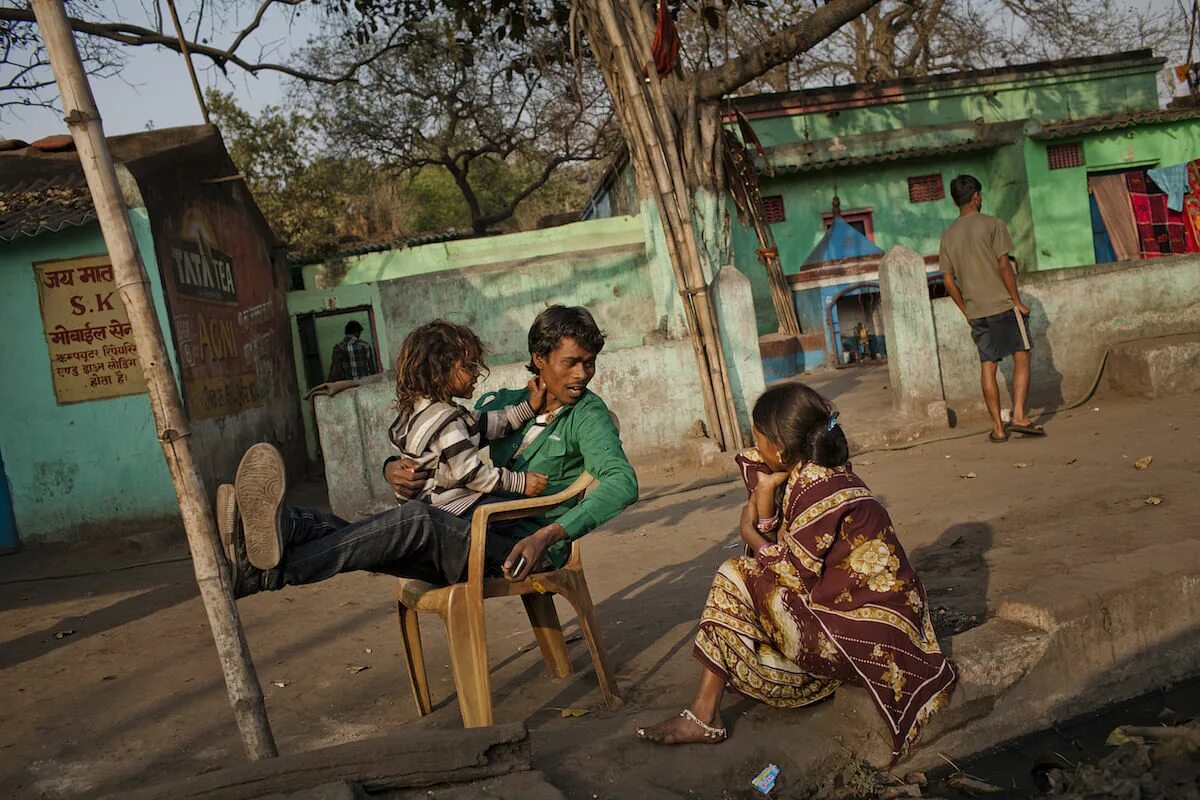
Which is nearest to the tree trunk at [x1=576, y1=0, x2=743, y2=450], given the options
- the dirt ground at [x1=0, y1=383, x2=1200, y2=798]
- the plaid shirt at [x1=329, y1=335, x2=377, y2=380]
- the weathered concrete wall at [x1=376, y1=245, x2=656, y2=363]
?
the dirt ground at [x1=0, y1=383, x2=1200, y2=798]

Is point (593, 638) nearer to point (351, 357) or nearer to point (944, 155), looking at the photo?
point (351, 357)

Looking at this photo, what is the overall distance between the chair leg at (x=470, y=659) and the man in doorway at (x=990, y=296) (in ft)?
18.5

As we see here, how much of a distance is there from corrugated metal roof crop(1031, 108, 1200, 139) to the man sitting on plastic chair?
55.2 feet

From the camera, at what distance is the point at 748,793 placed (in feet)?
9.46

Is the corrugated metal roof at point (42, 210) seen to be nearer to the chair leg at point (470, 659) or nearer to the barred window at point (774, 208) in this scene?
the chair leg at point (470, 659)

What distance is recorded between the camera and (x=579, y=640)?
4.56 meters

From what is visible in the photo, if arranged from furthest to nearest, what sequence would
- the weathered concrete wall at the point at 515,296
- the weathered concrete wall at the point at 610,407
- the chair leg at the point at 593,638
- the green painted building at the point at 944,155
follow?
the green painted building at the point at 944,155 < the weathered concrete wall at the point at 515,296 < the weathered concrete wall at the point at 610,407 < the chair leg at the point at 593,638

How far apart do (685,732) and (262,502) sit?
1371 mm

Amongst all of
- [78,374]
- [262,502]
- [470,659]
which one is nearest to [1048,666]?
[470,659]

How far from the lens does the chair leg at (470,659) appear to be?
3.16m

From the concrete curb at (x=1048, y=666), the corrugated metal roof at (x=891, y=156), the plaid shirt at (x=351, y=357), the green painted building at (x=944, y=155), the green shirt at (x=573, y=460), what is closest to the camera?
the concrete curb at (x=1048, y=666)

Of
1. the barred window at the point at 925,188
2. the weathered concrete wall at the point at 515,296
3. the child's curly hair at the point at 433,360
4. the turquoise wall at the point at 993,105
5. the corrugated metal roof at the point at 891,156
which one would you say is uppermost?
the turquoise wall at the point at 993,105

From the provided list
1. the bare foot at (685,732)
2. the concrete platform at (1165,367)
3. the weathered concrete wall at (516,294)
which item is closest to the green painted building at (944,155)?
the weathered concrete wall at (516,294)

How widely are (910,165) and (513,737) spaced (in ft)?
58.2
